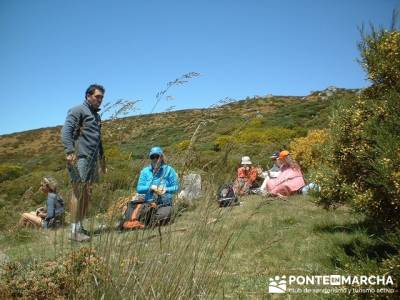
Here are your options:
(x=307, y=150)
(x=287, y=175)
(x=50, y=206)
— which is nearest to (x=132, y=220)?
(x=50, y=206)

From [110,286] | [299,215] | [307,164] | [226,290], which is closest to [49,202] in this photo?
[299,215]

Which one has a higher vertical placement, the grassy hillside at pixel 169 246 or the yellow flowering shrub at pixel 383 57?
the yellow flowering shrub at pixel 383 57

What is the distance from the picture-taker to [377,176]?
9.28 ft

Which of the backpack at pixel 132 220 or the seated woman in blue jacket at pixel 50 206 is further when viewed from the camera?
the seated woman in blue jacket at pixel 50 206

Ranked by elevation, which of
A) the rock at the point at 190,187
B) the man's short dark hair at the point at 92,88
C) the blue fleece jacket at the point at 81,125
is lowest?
the rock at the point at 190,187

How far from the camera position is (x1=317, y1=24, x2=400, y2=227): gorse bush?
103 inches

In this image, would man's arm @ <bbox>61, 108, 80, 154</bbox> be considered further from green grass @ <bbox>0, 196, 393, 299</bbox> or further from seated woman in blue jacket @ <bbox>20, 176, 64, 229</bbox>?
seated woman in blue jacket @ <bbox>20, 176, 64, 229</bbox>

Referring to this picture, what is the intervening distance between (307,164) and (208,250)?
9.79 m

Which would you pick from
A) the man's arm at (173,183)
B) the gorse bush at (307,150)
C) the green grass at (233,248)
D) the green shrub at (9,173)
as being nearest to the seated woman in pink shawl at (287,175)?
the green grass at (233,248)

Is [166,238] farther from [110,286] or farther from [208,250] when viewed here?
[110,286]

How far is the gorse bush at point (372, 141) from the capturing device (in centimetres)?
261

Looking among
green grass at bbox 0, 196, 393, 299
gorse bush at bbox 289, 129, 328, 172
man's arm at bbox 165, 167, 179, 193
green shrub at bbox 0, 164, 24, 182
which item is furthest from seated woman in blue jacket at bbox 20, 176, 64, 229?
green shrub at bbox 0, 164, 24, 182

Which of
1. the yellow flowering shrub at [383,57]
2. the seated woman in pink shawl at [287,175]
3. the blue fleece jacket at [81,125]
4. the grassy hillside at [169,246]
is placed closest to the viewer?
the grassy hillside at [169,246]

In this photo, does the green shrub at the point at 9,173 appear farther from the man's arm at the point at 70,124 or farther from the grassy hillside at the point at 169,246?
the grassy hillside at the point at 169,246
